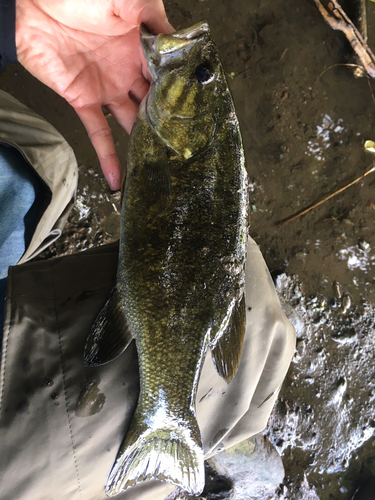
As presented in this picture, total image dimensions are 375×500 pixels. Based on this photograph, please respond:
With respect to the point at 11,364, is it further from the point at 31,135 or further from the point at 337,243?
the point at 337,243

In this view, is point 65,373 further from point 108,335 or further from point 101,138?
point 101,138

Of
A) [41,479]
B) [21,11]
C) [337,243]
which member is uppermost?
[21,11]

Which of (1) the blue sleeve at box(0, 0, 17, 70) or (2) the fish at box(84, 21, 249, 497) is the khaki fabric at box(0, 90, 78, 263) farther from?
Result: (2) the fish at box(84, 21, 249, 497)

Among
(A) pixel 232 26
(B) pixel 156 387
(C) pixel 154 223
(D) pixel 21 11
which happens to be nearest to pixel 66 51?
(D) pixel 21 11

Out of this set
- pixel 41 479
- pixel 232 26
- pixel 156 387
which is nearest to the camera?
pixel 41 479

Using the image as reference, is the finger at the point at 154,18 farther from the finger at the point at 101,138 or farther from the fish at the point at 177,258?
the finger at the point at 101,138

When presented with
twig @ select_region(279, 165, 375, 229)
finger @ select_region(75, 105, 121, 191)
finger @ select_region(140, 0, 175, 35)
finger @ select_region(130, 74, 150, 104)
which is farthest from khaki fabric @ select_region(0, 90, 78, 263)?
twig @ select_region(279, 165, 375, 229)

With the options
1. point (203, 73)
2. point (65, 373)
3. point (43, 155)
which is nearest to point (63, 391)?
point (65, 373)
